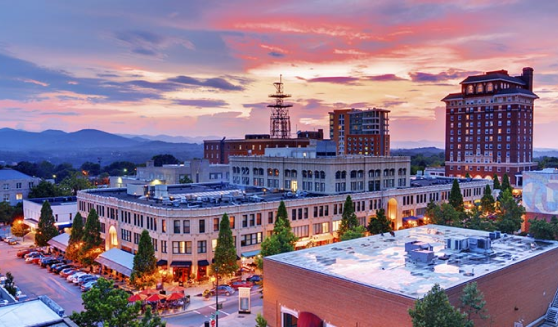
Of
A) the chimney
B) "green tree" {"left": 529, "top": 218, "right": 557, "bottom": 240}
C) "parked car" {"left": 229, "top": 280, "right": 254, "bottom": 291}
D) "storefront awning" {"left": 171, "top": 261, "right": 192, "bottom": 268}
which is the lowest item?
"parked car" {"left": 229, "top": 280, "right": 254, "bottom": 291}

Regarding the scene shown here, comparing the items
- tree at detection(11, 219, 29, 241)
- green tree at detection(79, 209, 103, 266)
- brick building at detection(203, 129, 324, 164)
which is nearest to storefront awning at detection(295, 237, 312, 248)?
green tree at detection(79, 209, 103, 266)

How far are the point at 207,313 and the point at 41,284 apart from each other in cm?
2754

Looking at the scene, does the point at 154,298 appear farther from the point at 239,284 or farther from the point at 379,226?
the point at 379,226

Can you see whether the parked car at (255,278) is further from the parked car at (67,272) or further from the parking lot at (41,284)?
the parked car at (67,272)

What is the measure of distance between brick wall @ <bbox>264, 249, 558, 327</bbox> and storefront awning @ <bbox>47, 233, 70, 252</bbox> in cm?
4676

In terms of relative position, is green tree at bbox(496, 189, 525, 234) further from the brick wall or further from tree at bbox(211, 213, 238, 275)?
tree at bbox(211, 213, 238, 275)

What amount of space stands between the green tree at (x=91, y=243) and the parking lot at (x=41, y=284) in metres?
4.27

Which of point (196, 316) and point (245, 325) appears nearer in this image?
point (245, 325)

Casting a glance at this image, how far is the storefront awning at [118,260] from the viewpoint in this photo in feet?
197

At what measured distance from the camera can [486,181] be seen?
11844 centimetres

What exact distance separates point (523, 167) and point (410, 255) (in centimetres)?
13307

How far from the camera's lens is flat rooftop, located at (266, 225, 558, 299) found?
3578 centimetres

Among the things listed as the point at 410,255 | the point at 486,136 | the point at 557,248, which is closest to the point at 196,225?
the point at 410,255

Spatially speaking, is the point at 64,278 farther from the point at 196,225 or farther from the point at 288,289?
the point at 288,289
